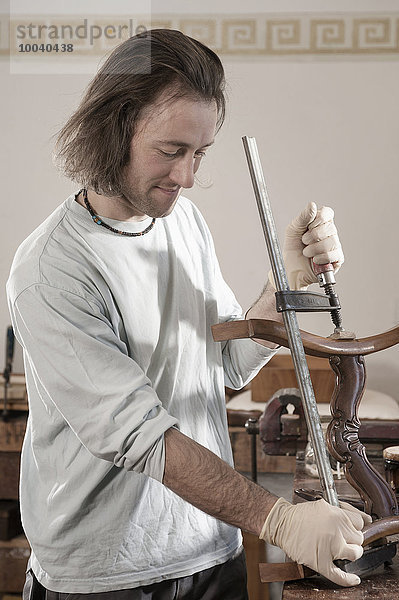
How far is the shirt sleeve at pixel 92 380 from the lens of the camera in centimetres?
110

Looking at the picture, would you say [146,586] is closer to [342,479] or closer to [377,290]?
[342,479]

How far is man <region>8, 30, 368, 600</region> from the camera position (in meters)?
1.12

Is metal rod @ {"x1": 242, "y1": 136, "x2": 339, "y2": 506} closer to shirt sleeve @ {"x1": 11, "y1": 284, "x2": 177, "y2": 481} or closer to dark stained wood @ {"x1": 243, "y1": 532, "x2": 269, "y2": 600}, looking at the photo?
shirt sleeve @ {"x1": 11, "y1": 284, "x2": 177, "y2": 481}

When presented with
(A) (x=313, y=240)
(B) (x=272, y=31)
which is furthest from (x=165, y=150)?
(B) (x=272, y=31)

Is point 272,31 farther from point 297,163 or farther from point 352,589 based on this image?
point 352,589

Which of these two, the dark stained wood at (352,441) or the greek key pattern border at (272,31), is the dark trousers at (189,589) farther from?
the greek key pattern border at (272,31)

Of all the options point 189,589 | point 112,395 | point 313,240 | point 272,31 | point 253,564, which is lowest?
point 253,564

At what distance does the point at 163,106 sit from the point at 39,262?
0.35 meters

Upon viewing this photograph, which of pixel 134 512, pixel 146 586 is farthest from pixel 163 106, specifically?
pixel 146 586

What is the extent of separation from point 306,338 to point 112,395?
1.06ft

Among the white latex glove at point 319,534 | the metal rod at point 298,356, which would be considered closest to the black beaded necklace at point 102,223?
the metal rod at point 298,356

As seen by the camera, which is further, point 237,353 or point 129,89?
point 237,353

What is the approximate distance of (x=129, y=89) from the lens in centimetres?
129

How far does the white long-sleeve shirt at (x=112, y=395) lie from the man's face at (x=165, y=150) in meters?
0.09
